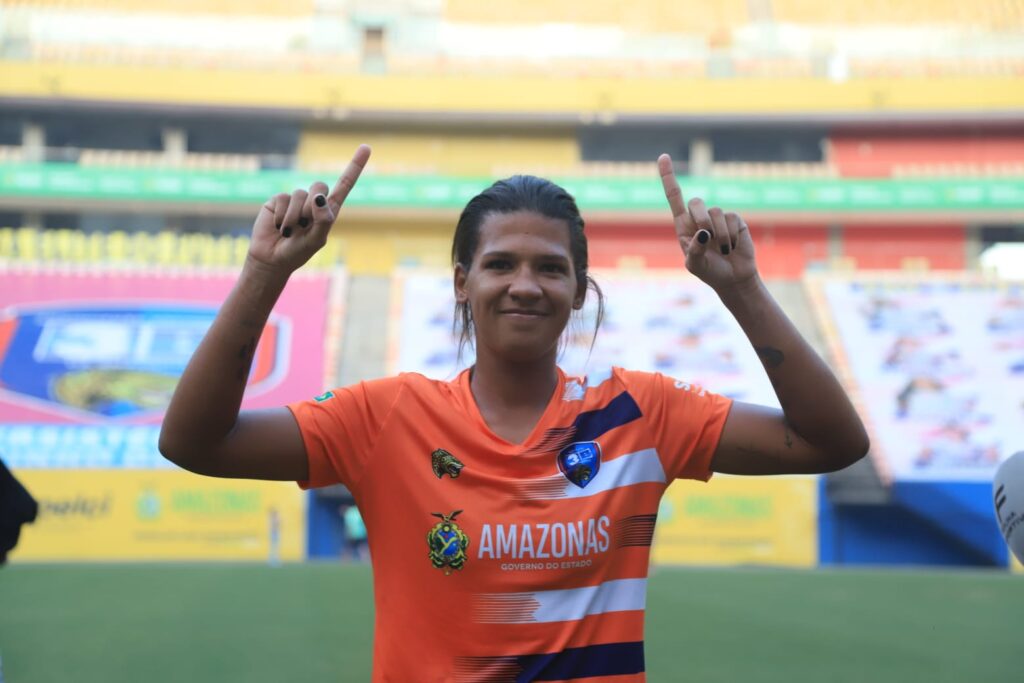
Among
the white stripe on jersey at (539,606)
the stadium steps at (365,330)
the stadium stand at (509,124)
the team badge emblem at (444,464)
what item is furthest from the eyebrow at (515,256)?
the stadium stand at (509,124)

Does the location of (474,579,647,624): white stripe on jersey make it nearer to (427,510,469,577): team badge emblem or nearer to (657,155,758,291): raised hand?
(427,510,469,577): team badge emblem

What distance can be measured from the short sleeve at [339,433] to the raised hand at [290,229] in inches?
9.9

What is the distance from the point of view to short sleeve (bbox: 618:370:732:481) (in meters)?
1.80

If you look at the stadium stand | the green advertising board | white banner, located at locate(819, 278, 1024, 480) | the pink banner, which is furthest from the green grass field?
the green advertising board

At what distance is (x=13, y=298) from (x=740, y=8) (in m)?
20.0

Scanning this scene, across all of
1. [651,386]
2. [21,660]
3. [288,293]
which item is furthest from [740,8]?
[651,386]

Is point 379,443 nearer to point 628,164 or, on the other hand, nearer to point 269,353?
point 269,353

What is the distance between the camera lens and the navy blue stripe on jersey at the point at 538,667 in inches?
62.6

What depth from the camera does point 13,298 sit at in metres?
17.8

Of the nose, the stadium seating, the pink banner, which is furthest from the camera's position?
the stadium seating

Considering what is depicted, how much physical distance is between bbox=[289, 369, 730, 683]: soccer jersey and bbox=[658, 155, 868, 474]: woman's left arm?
111 mm

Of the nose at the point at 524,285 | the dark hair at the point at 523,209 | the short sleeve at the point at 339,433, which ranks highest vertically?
the dark hair at the point at 523,209

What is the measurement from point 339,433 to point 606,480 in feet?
1.58

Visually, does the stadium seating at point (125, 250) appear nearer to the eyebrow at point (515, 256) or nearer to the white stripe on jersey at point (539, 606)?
the eyebrow at point (515, 256)
